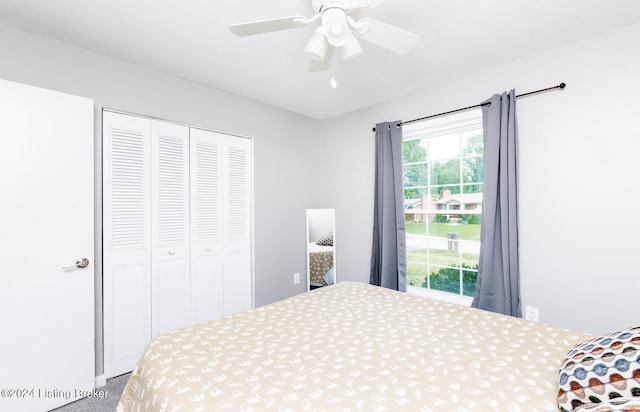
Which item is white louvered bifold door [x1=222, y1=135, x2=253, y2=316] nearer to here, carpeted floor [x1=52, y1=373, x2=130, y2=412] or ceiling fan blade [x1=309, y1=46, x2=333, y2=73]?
carpeted floor [x1=52, y1=373, x2=130, y2=412]

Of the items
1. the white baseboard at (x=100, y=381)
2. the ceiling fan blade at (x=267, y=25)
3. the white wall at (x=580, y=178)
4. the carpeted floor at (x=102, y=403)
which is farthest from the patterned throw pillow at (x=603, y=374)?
the white baseboard at (x=100, y=381)

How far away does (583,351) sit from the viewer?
1097 millimetres

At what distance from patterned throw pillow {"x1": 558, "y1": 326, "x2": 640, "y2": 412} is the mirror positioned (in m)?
2.76

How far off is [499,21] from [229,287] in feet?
10.4

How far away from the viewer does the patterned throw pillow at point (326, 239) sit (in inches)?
147

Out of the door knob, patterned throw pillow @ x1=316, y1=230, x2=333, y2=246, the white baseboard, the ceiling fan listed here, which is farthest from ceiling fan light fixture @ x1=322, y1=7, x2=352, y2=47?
the white baseboard

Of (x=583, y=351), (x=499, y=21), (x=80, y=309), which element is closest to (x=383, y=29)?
(x=499, y=21)

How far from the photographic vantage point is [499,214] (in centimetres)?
255

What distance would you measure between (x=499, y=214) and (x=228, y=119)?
2760 millimetres

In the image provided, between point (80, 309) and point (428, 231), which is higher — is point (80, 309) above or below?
below

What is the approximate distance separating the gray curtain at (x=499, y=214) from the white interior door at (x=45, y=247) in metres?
3.14

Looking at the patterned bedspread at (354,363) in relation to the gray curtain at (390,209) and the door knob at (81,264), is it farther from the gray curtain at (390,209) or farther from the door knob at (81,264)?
the gray curtain at (390,209)

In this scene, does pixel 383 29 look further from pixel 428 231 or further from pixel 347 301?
pixel 428 231

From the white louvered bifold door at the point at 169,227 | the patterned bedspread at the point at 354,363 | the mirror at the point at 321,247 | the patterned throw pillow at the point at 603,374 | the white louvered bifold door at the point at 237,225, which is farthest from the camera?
the mirror at the point at 321,247
